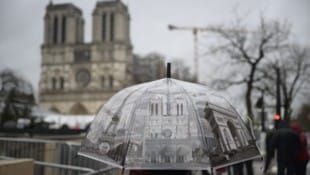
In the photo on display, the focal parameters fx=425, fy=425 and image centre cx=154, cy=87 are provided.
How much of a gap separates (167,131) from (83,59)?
329 ft

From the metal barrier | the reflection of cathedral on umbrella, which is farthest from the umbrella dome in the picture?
the metal barrier

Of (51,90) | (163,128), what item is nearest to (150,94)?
(163,128)

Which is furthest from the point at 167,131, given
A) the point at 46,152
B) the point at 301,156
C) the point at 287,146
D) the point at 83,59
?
the point at 83,59

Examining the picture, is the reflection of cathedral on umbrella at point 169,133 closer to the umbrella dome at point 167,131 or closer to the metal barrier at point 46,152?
the umbrella dome at point 167,131

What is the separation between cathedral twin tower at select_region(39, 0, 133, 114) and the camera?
97.8 meters

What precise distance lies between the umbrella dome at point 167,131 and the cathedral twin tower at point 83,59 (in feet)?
299

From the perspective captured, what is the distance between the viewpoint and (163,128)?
3943 millimetres

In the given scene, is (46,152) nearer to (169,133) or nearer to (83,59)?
(169,133)

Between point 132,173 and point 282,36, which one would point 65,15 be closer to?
point 282,36

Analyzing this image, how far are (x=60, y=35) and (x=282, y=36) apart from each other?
88.1 metres

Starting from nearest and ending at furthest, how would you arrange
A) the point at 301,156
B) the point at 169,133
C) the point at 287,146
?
the point at 169,133 < the point at 287,146 < the point at 301,156

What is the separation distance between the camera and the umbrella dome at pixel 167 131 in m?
3.87

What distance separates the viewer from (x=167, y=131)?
3932 millimetres

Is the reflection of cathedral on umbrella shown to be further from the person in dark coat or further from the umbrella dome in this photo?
the person in dark coat
